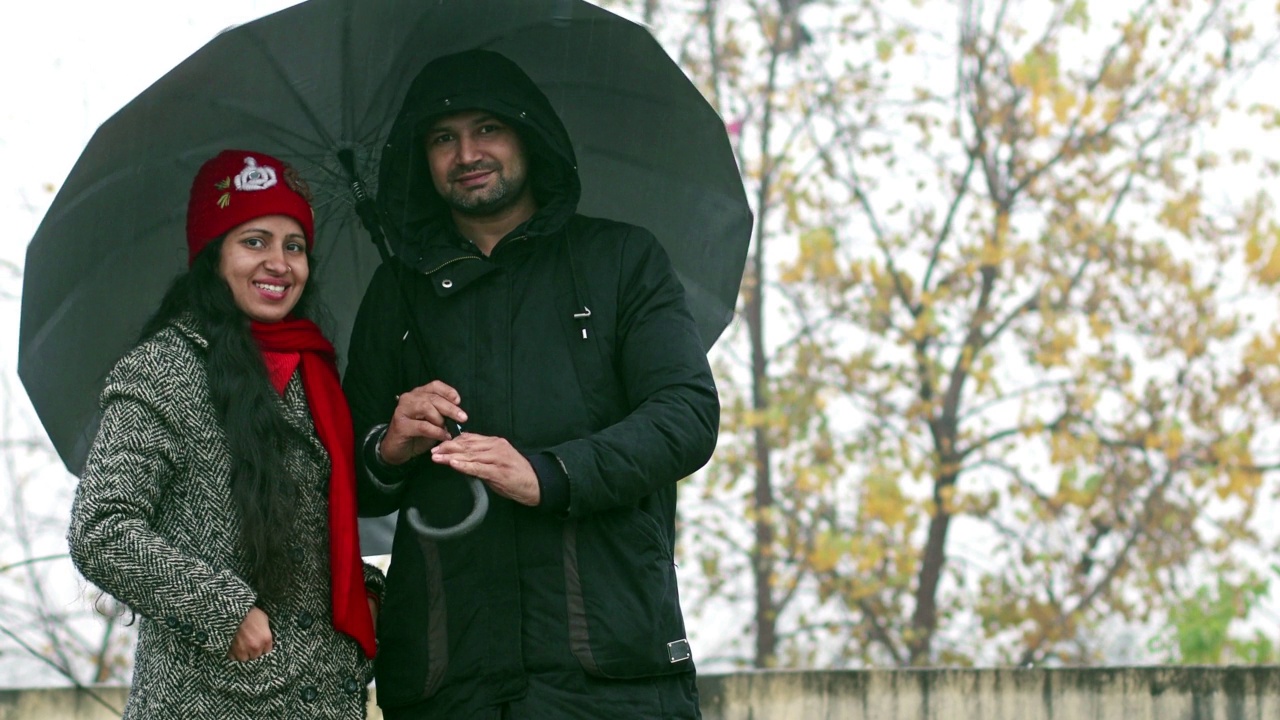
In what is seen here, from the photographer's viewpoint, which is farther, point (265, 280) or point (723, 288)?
point (723, 288)

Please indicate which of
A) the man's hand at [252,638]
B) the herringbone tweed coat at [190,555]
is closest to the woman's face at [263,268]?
the herringbone tweed coat at [190,555]

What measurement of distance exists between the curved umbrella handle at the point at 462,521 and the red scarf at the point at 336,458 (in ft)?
0.36

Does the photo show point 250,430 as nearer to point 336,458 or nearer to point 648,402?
Result: point 336,458

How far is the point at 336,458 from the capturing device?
104 inches

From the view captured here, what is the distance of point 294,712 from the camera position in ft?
8.14

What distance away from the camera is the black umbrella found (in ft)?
9.16

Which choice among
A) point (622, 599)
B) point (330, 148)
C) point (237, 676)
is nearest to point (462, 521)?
point (622, 599)

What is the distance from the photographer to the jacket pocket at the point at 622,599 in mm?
2480

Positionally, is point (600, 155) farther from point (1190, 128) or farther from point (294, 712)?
point (1190, 128)

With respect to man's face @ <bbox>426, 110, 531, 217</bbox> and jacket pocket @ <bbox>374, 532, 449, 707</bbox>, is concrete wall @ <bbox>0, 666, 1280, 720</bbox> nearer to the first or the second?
jacket pocket @ <bbox>374, 532, 449, 707</bbox>

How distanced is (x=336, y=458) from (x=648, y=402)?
577mm

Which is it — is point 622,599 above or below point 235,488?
below

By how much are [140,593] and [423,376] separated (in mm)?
680

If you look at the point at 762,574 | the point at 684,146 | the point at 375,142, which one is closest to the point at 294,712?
the point at 375,142
